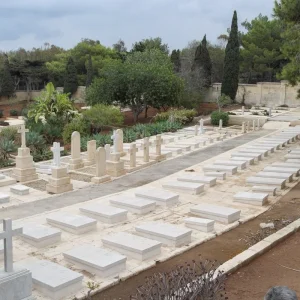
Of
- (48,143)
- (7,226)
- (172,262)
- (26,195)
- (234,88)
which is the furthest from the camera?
(234,88)

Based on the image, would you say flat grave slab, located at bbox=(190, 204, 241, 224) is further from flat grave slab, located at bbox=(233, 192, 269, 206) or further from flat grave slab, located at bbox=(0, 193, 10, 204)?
flat grave slab, located at bbox=(0, 193, 10, 204)

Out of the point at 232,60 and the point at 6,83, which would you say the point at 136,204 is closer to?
the point at 232,60

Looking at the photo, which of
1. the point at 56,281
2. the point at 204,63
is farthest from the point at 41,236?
the point at 204,63

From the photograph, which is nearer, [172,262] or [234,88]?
[172,262]

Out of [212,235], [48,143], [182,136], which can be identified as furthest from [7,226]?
[182,136]

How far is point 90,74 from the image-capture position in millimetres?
49719

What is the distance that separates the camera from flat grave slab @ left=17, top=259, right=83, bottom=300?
620 centimetres

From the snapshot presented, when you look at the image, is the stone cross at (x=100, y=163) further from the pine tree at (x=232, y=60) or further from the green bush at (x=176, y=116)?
the pine tree at (x=232, y=60)

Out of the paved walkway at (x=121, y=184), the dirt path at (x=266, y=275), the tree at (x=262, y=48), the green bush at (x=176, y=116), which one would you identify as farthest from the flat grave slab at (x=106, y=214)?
the tree at (x=262, y=48)

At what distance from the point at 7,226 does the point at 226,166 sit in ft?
35.4

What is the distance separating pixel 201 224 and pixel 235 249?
124 cm

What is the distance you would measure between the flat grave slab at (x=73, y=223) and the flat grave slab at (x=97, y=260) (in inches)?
56.7

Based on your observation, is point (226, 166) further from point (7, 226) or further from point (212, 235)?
point (7, 226)

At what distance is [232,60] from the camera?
138 feet
